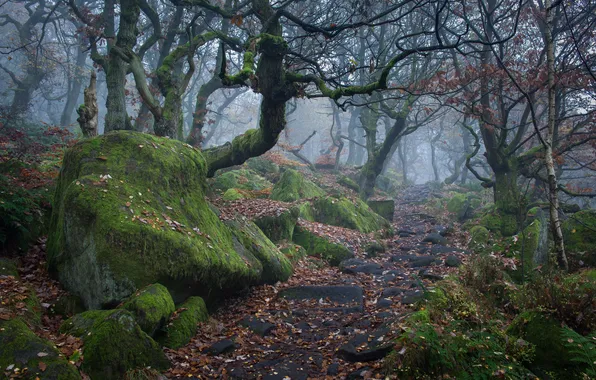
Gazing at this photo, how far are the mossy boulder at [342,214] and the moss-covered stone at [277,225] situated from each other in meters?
3.38

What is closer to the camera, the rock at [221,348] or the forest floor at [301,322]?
the forest floor at [301,322]

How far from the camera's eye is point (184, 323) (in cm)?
548

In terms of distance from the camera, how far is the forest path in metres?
4.71

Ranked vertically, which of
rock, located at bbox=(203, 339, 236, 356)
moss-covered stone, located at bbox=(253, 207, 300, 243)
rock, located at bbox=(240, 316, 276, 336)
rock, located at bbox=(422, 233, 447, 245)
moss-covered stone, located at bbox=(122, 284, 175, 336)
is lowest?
rock, located at bbox=(203, 339, 236, 356)

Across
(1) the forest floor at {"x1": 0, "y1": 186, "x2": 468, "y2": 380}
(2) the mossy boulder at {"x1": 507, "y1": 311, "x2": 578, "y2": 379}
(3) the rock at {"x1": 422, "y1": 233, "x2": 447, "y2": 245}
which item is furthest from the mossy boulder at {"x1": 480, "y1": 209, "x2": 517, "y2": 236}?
(2) the mossy boulder at {"x1": 507, "y1": 311, "x2": 578, "y2": 379}

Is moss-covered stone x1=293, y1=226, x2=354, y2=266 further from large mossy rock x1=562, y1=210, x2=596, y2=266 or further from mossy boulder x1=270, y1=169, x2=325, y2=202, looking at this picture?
Answer: large mossy rock x1=562, y1=210, x2=596, y2=266

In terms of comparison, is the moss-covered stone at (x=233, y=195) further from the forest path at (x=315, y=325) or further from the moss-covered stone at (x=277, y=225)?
the forest path at (x=315, y=325)

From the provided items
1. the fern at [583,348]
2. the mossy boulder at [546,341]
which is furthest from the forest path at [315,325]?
the fern at [583,348]

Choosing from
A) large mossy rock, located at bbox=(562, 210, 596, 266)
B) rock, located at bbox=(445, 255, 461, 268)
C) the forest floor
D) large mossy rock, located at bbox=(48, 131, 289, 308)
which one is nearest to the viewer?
the forest floor

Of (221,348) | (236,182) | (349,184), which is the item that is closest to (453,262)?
(221,348)

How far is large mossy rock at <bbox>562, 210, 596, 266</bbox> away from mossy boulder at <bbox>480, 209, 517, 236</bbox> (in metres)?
3.34

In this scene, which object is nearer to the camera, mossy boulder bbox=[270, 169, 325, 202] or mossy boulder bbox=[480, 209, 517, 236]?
mossy boulder bbox=[480, 209, 517, 236]

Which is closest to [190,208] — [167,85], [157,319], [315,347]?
[157,319]

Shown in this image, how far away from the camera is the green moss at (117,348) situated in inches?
161
